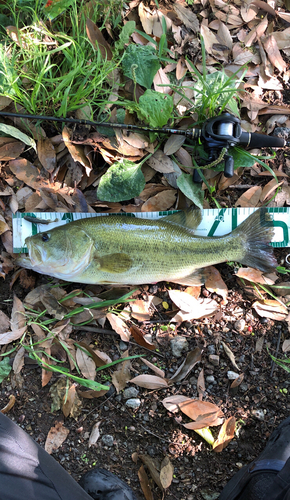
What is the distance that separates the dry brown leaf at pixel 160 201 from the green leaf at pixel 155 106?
27.0 inches

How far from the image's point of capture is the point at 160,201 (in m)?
3.16

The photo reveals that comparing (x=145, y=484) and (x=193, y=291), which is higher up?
(x=193, y=291)

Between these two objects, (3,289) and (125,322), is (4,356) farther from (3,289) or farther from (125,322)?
(125,322)

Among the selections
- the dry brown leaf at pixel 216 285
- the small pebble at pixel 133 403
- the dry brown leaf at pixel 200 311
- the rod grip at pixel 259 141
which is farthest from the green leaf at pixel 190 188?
the small pebble at pixel 133 403

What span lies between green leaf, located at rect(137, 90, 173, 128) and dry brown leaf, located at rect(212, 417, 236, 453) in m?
2.88

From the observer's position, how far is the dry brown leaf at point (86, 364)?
9.61 feet

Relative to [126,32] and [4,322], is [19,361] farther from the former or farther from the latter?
[126,32]

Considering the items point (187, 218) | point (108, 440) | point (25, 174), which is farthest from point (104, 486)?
point (25, 174)

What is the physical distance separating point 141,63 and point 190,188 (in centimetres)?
127

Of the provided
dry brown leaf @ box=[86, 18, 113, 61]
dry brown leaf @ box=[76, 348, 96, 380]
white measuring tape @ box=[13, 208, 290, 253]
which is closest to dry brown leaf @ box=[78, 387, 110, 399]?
dry brown leaf @ box=[76, 348, 96, 380]

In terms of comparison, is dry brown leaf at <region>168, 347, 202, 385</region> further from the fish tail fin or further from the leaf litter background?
the fish tail fin

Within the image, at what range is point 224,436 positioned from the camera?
2.90 meters

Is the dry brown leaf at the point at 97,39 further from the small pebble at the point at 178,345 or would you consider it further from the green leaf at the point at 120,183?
the small pebble at the point at 178,345

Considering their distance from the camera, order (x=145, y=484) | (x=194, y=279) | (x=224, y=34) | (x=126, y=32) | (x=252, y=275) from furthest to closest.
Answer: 1. (x=224, y=34)
2. (x=252, y=275)
3. (x=194, y=279)
4. (x=126, y=32)
5. (x=145, y=484)
